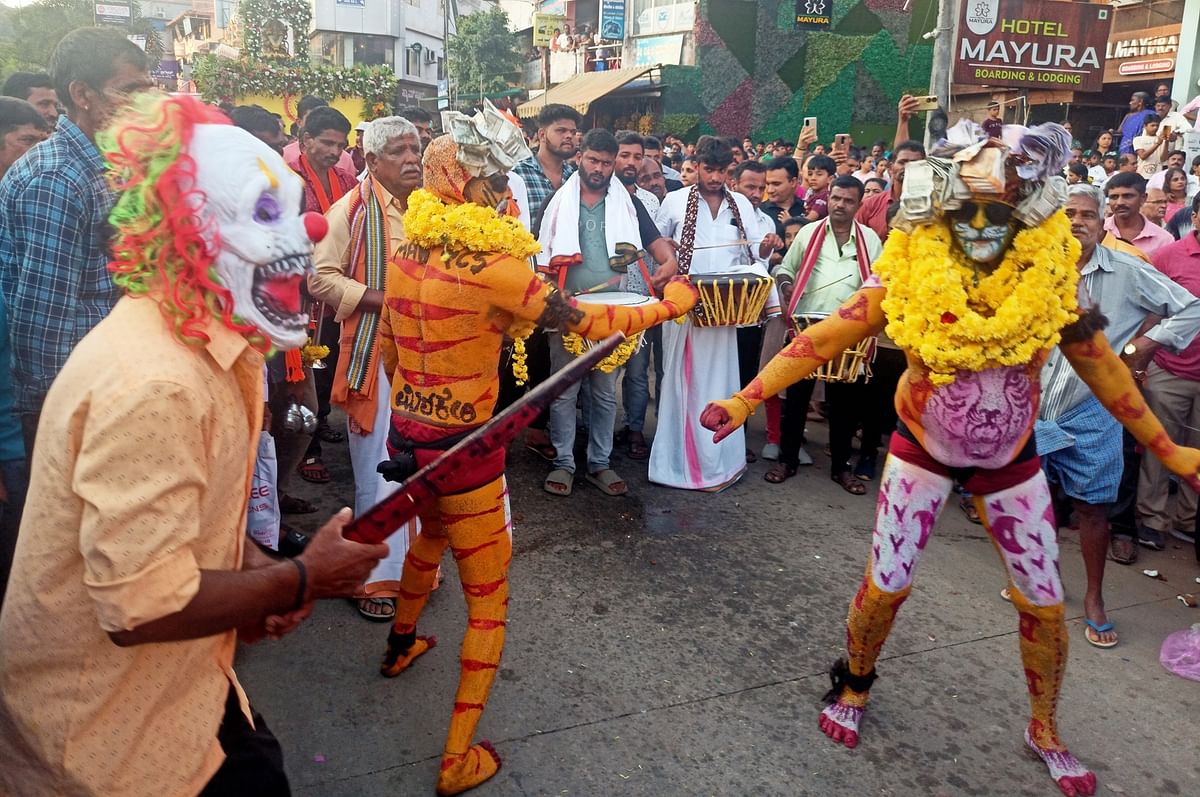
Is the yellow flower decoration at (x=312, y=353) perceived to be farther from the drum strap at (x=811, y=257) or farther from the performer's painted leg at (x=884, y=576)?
the drum strap at (x=811, y=257)

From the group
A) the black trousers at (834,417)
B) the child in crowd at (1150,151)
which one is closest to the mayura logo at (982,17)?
the child in crowd at (1150,151)

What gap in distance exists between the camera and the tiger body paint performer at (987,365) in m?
2.89

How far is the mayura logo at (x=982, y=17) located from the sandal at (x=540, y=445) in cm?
905

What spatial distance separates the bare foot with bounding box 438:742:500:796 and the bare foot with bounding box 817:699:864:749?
1263 millimetres

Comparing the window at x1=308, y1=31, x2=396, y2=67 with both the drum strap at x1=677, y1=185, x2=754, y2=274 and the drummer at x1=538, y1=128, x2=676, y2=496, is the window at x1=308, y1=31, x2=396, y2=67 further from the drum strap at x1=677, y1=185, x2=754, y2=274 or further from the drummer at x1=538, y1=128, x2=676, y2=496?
the drummer at x1=538, y1=128, x2=676, y2=496

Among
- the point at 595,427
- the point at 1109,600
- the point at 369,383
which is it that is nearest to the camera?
the point at 369,383

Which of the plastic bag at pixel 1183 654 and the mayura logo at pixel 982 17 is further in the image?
the mayura logo at pixel 982 17

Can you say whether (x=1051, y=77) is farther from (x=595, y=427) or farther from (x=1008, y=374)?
(x=1008, y=374)

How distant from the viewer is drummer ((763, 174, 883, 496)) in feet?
19.4

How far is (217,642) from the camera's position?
70.1 inches

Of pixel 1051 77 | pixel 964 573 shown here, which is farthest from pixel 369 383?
pixel 1051 77

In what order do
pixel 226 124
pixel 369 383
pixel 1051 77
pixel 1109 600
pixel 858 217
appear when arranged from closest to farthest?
1. pixel 226 124
2. pixel 369 383
3. pixel 1109 600
4. pixel 858 217
5. pixel 1051 77

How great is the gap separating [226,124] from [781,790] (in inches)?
105

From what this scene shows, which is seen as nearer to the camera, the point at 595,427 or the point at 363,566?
the point at 363,566
